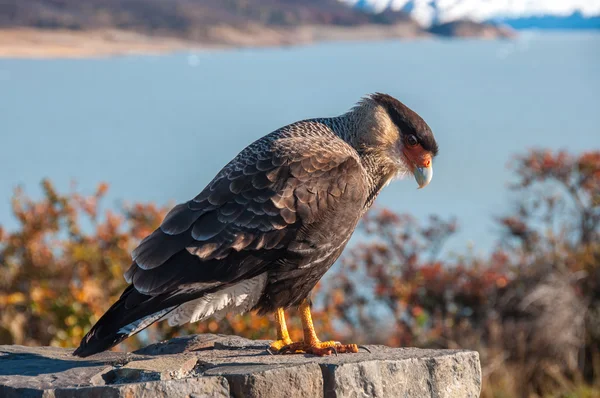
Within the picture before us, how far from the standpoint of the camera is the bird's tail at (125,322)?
4098 mm

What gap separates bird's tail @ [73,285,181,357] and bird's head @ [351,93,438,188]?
151 cm

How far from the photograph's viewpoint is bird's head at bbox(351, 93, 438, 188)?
4.84 m

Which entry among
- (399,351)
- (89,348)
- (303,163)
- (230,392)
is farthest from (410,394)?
(89,348)

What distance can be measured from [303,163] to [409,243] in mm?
5081

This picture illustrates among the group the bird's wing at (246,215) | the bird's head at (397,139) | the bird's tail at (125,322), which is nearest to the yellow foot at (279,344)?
the bird's wing at (246,215)

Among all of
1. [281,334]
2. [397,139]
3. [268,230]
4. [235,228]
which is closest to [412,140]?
[397,139]

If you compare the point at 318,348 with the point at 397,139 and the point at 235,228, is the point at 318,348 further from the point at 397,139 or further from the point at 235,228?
the point at 397,139

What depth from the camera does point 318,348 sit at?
4617 millimetres

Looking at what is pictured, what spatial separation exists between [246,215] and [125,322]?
82 cm

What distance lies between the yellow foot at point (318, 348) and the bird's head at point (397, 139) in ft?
3.45

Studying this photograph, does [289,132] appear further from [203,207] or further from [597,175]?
[597,175]

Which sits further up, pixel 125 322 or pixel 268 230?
pixel 268 230

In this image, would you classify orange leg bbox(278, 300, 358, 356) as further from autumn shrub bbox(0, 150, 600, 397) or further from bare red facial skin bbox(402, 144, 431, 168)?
autumn shrub bbox(0, 150, 600, 397)

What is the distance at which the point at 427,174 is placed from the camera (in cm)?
486
